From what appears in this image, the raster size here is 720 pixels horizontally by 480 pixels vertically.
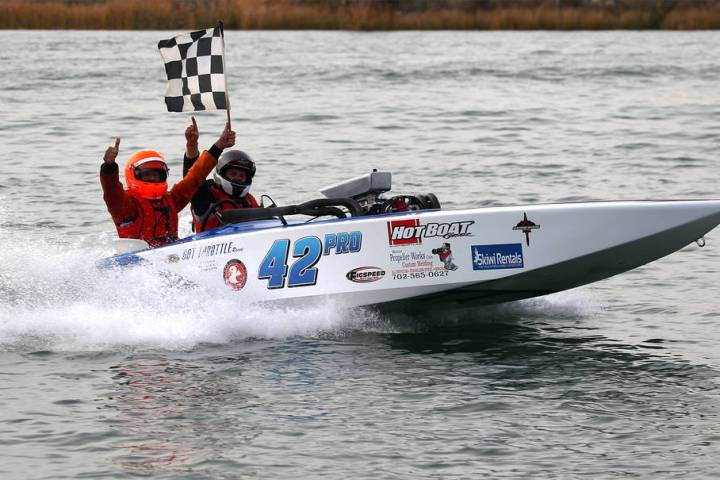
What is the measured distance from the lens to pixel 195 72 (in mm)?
11625

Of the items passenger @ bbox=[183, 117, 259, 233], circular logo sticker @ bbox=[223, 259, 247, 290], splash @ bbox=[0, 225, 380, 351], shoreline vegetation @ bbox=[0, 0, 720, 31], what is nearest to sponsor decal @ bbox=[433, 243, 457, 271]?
splash @ bbox=[0, 225, 380, 351]

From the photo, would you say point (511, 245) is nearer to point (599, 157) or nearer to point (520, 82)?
point (599, 157)

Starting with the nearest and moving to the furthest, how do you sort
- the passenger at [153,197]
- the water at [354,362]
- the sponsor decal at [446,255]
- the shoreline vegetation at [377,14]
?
the water at [354,362], the sponsor decal at [446,255], the passenger at [153,197], the shoreline vegetation at [377,14]

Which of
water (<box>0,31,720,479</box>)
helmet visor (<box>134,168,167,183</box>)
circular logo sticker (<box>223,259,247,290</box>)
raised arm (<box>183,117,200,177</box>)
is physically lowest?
water (<box>0,31,720,479</box>)

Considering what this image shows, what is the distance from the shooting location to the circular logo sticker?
35.1 feet

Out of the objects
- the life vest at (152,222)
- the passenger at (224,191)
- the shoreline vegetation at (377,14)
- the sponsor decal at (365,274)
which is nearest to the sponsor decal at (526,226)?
the sponsor decal at (365,274)

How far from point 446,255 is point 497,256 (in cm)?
39

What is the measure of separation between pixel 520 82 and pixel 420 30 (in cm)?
1288

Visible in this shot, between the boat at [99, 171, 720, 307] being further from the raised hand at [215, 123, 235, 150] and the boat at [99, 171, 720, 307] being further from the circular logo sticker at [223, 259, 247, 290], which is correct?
the raised hand at [215, 123, 235, 150]

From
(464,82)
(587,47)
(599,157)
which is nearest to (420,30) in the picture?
(587,47)

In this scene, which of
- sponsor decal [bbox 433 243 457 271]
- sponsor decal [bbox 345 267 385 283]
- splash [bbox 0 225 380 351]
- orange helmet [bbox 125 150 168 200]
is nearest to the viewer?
sponsor decal [bbox 433 243 457 271]

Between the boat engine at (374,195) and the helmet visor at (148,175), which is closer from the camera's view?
the boat engine at (374,195)

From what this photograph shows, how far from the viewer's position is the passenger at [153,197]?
11.0 meters

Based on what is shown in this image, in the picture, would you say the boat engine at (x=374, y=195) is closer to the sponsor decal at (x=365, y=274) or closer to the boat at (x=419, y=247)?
the boat at (x=419, y=247)
